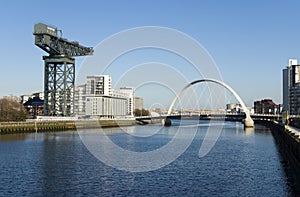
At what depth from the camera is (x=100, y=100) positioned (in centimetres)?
11775

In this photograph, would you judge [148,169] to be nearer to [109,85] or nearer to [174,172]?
[174,172]

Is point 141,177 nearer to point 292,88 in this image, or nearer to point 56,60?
point 56,60

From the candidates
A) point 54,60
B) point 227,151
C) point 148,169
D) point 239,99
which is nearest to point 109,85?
point 239,99

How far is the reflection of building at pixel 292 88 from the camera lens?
130375 mm

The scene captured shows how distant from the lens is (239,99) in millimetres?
82500

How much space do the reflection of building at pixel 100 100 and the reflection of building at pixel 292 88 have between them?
52456 mm

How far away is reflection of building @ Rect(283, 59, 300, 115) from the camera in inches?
5133

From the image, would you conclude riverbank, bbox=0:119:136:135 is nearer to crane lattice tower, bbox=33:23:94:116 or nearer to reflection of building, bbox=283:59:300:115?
crane lattice tower, bbox=33:23:94:116

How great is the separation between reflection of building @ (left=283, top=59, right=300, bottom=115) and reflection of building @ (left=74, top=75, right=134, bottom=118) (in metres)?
52.5

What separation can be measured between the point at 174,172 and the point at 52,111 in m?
47.4

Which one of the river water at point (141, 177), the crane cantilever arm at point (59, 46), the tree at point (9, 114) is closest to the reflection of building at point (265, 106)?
the crane cantilever arm at point (59, 46)

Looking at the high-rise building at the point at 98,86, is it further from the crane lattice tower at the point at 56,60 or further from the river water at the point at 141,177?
the river water at the point at 141,177

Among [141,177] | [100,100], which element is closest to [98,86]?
[100,100]

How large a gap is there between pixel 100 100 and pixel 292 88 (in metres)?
66.2
